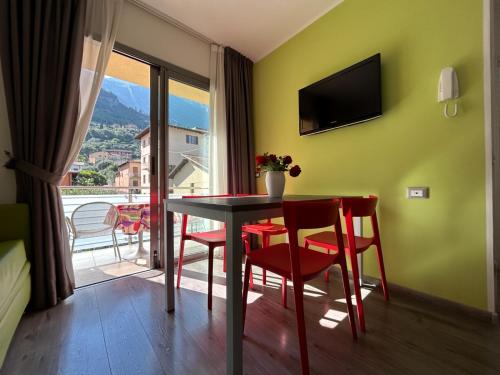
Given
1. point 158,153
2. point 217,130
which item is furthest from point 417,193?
point 158,153

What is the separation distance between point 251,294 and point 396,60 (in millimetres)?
2249

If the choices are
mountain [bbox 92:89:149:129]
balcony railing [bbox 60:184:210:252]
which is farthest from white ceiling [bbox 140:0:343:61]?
balcony railing [bbox 60:184:210:252]

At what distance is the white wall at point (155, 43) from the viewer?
163cm

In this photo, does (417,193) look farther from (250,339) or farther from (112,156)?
(112,156)

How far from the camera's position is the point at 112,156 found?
240cm

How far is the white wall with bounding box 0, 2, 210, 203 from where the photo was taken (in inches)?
64.3

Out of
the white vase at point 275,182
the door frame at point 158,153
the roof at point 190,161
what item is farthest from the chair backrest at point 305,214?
the roof at point 190,161

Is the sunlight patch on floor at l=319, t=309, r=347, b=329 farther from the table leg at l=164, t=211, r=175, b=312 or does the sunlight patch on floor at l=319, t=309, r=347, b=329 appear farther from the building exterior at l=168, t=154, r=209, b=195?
the building exterior at l=168, t=154, r=209, b=195

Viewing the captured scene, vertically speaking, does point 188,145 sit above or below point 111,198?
above

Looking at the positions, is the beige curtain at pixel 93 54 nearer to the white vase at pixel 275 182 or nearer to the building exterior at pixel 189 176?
the building exterior at pixel 189 176

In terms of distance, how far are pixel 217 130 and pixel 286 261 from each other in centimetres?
204

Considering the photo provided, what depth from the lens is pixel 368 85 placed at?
6.10 feet

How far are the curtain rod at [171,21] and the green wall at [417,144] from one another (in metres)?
1.33

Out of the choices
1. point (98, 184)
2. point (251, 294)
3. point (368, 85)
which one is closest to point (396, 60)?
point (368, 85)
